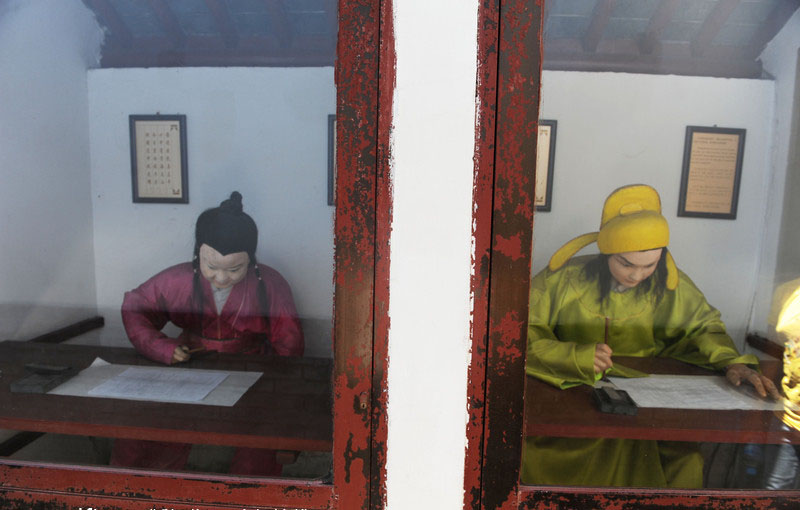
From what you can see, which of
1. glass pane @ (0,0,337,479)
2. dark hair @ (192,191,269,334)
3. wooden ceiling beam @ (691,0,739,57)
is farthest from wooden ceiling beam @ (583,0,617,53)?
dark hair @ (192,191,269,334)

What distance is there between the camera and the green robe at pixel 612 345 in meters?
1.35

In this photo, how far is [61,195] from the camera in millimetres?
2061

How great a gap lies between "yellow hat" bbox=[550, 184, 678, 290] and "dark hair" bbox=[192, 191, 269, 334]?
1164 millimetres

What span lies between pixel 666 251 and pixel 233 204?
1657mm

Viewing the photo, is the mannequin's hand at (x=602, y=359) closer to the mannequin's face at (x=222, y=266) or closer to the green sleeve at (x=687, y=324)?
the green sleeve at (x=687, y=324)

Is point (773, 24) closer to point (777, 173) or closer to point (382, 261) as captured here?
point (777, 173)

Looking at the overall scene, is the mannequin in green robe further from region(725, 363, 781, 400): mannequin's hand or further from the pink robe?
the pink robe

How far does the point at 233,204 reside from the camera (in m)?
1.82

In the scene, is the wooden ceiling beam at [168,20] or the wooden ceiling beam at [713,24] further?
the wooden ceiling beam at [168,20]

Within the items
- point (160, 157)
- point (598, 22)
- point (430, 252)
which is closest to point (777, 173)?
point (598, 22)

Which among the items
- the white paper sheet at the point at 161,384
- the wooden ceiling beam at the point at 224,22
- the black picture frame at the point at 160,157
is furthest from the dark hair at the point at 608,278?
the black picture frame at the point at 160,157

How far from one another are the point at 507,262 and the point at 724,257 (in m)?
1.55

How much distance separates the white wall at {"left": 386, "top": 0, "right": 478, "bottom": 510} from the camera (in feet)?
2.74

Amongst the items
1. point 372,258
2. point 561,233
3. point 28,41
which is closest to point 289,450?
point 372,258
